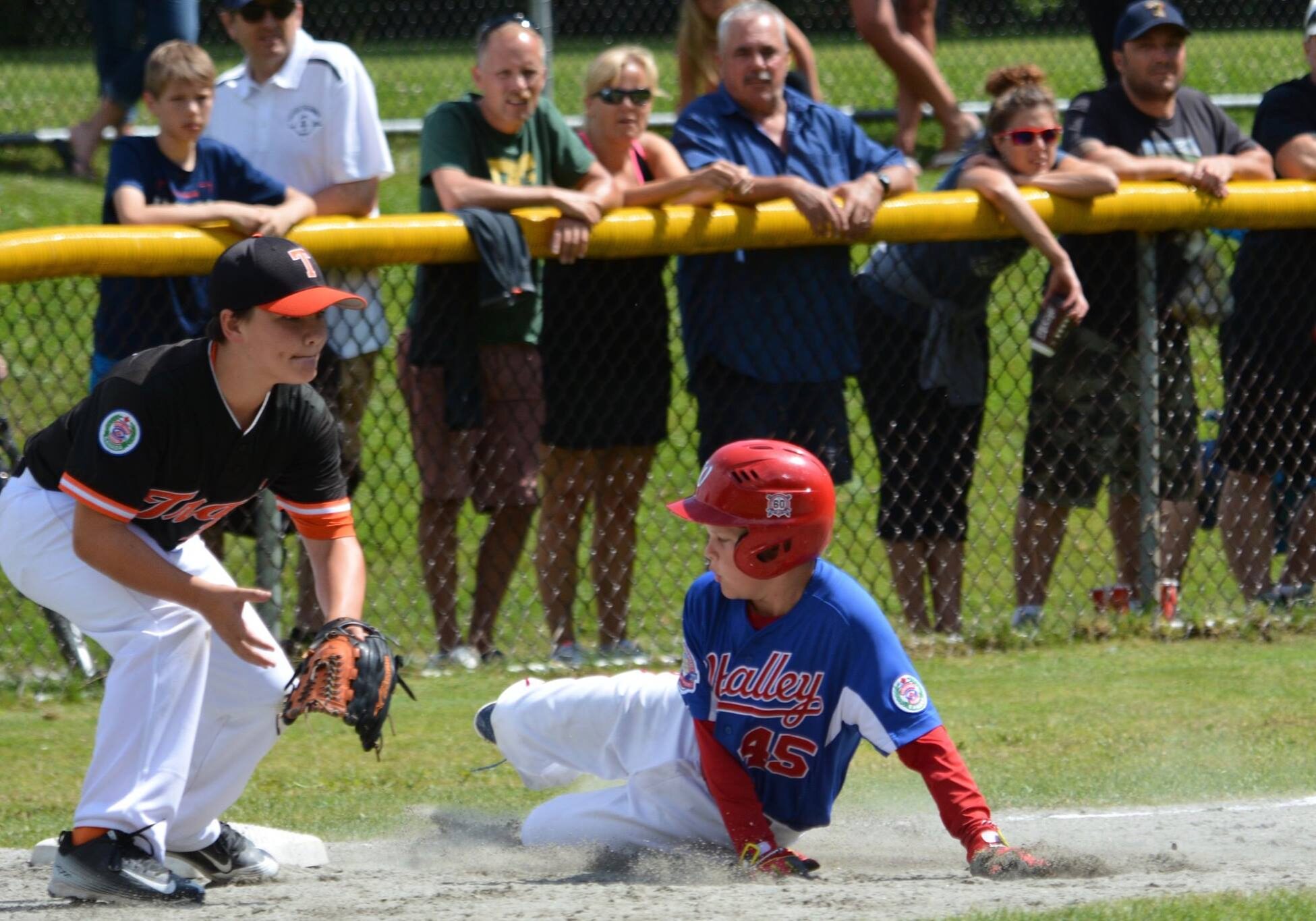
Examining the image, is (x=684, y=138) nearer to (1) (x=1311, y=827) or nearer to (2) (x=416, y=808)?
(2) (x=416, y=808)

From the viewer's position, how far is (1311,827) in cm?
485

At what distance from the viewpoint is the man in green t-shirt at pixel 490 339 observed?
6.55 meters

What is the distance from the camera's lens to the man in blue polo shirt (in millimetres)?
6723

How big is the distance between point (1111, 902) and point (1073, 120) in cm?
427

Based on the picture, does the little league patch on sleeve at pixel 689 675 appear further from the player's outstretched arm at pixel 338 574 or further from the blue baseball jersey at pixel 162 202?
the blue baseball jersey at pixel 162 202

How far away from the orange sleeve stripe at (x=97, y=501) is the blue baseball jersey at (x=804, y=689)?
4.63 feet

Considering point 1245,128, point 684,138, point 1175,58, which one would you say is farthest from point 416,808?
point 1245,128

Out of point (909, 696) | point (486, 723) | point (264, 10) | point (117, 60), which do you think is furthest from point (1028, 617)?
point (117, 60)

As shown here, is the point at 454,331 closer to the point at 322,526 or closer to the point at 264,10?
the point at 264,10

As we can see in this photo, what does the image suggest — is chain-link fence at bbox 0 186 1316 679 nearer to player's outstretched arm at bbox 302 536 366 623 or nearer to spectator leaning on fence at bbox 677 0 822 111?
spectator leaning on fence at bbox 677 0 822 111

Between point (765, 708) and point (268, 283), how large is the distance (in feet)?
5.14

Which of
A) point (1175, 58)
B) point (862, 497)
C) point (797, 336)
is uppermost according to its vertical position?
point (1175, 58)

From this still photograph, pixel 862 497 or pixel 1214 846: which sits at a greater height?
pixel 1214 846

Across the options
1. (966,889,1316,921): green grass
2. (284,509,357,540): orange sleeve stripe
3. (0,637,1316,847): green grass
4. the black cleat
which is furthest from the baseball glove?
(966,889,1316,921): green grass
